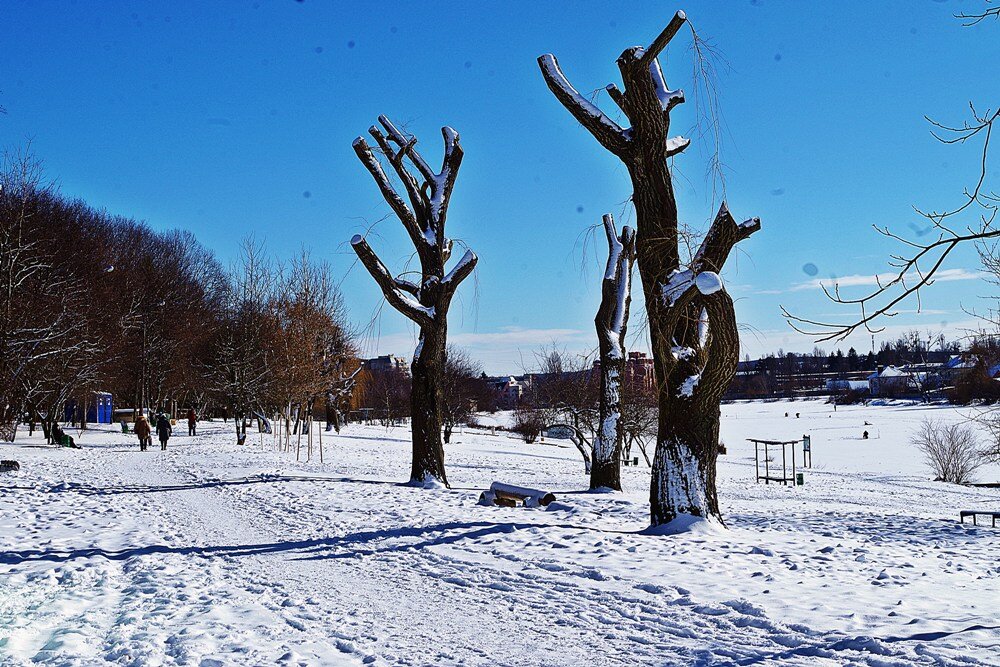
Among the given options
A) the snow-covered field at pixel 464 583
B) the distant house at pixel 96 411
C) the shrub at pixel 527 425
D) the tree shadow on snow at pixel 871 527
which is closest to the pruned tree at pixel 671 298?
the snow-covered field at pixel 464 583

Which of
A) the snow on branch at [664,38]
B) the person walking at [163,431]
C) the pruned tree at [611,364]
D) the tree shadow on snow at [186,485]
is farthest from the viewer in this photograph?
the person walking at [163,431]

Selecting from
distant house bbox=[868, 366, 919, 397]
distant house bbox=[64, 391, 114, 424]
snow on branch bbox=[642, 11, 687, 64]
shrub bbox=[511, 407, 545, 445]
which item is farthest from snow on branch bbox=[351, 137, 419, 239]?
distant house bbox=[868, 366, 919, 397]

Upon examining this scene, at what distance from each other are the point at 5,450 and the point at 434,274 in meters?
20.4

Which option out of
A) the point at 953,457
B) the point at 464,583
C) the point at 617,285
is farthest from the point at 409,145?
the point at 953,457

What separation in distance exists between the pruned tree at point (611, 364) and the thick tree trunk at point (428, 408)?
3.29 meters

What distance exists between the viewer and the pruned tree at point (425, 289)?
636 inches

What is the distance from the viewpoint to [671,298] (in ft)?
32.8

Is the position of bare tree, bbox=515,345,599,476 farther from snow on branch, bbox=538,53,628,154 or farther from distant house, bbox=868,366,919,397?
distant house, bbox=868,366,919,397

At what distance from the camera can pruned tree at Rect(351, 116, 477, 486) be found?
16156 millimetres

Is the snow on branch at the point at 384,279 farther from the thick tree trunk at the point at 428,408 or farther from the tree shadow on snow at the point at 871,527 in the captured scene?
the tree shadow on snow at the point at 871,527

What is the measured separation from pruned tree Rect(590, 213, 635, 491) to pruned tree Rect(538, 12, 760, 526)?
5.89 m

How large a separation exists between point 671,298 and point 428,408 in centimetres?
743

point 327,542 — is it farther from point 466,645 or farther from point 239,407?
point 239,407

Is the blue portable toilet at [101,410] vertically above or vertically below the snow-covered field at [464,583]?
above
